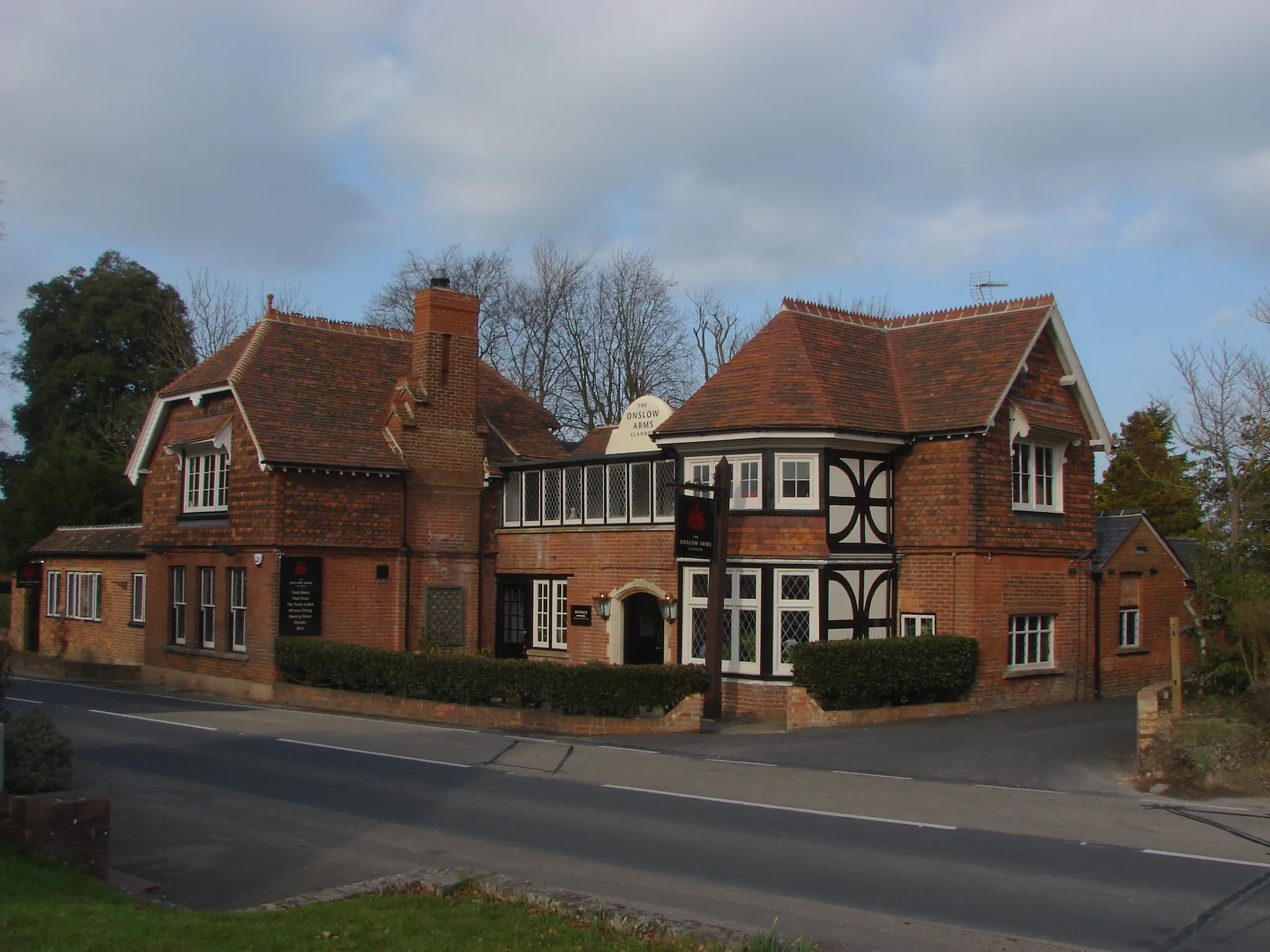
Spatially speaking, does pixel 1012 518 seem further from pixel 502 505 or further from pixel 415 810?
pixel 415 810

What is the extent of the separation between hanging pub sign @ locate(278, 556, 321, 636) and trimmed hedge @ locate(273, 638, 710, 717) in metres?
0.50

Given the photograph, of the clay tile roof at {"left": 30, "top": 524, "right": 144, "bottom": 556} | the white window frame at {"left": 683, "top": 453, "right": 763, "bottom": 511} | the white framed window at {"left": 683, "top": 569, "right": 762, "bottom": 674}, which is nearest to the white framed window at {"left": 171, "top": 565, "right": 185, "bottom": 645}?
the clay tile roof at {"left": 30, "top": 524, "right": 144, "bottom": 556}

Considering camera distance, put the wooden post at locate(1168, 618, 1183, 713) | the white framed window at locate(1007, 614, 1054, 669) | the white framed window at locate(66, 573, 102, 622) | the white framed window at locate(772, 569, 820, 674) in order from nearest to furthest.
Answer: the wooden post at locate(1168, 618, 1183, 713), the white framed window at locate(772, 569, 820, 674), the white framed window at locate(1007, 614, 1054, 669), the white framed window at locate(66, 573, 102, 622)

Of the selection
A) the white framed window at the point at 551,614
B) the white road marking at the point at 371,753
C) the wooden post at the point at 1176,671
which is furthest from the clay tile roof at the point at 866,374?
the white road marking at the point at 371,753

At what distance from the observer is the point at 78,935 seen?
23.4 ft

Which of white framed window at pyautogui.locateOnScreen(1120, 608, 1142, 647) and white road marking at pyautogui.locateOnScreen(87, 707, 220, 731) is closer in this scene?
white road marking at pyautogui.locateOnScreen(87, 707, 220, 731)

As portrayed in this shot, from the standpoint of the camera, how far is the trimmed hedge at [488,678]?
66.8ft

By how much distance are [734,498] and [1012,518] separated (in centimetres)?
560

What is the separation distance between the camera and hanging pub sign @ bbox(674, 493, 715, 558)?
69.4 ft

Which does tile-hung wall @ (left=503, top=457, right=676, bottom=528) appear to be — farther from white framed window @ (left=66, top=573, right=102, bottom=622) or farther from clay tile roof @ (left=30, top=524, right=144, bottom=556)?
white framed window @ (left=66, top=573, right=102, bottom=622)

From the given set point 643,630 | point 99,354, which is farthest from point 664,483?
point 99,354

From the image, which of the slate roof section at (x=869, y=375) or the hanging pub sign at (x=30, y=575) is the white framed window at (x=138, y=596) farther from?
the slate roof section at (x=869, y=375)

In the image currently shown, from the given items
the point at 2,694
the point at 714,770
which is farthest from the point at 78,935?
the point at 714,770

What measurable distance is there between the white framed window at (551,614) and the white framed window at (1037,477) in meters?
10.0
